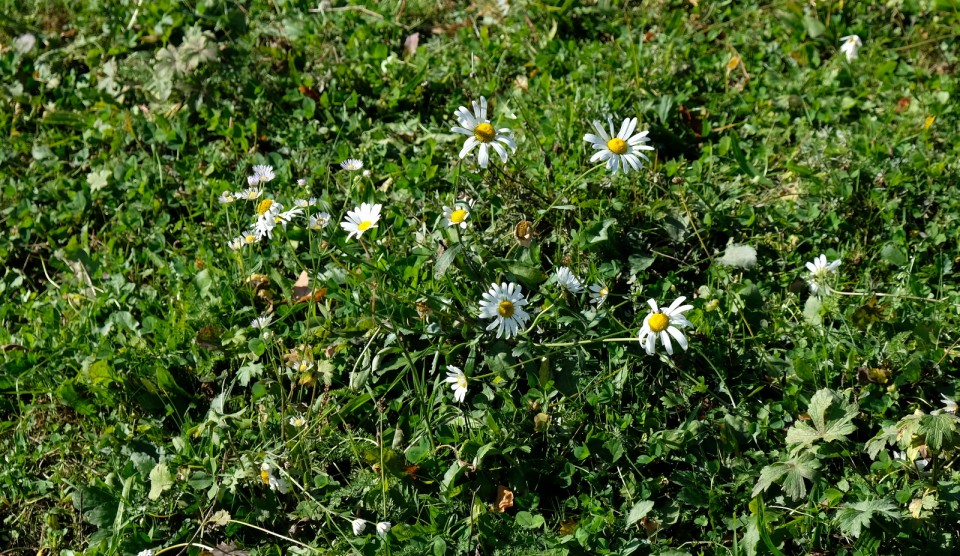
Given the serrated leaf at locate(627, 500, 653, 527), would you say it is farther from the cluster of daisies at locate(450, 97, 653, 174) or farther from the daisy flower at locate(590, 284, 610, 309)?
the cluster of daisies at locate(450, 97, 653, 174)

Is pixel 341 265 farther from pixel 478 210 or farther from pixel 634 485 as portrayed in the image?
pixel 634 485

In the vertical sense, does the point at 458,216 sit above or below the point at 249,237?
above

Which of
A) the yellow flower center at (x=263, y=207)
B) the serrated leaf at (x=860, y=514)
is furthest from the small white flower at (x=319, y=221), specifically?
the serrated leaf at (x=860, y=514)

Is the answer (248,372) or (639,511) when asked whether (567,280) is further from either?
(248,372)

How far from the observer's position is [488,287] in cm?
264

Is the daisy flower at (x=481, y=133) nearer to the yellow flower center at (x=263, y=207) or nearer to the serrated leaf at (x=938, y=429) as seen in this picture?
the yellow flower center at (x=263, y=207)

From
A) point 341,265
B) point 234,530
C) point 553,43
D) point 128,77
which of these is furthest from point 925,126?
point 128,77

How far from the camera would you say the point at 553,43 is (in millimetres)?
3689

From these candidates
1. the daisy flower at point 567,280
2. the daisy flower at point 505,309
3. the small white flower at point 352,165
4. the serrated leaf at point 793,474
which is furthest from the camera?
the small white flower at point 352,165

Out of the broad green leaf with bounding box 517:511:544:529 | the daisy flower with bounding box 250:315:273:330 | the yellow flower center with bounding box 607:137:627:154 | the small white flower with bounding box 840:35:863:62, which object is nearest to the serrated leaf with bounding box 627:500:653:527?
the broad green leaf with bounding box 517:511:544:529

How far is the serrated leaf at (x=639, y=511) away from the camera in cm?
230

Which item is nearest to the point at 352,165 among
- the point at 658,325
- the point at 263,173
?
the point at 263,173

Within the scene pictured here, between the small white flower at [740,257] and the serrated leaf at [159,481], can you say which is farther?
the small white flower at [740,257]

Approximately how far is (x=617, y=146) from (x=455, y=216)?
1.75 feet
